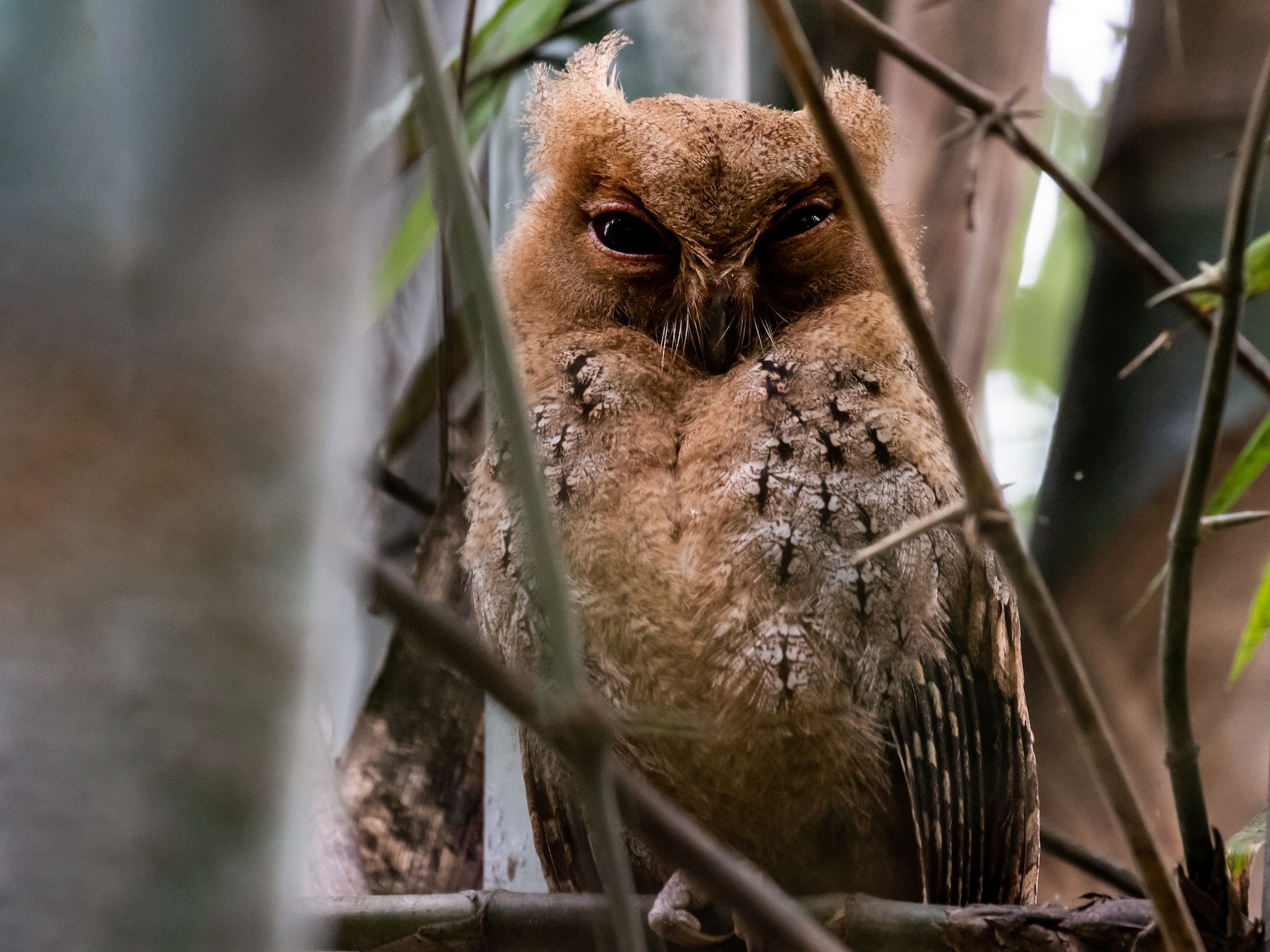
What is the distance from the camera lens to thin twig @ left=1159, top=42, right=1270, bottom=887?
1068 mm

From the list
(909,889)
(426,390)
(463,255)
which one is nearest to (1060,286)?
(426,390)

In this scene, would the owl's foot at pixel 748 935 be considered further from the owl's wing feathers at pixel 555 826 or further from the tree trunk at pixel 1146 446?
the tree trunk at pixel 1146 446

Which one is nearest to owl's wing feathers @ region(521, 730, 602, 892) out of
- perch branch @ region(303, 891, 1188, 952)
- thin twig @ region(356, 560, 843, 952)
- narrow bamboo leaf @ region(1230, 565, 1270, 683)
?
perch branch @ region(303, 891, 1188, 952)

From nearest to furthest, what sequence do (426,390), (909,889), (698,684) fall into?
(698,684), (909,889), (426,390)

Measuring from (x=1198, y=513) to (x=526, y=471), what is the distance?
787 mm

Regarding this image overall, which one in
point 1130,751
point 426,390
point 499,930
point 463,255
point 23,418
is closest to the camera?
point 23,418

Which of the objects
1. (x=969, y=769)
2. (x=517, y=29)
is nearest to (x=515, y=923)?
(x=969, y=769)

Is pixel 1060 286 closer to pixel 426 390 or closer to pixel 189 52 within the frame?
pixel 426 390

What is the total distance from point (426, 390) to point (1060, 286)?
80.8 inches

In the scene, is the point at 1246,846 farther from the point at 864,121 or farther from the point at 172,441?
the point at 172,441

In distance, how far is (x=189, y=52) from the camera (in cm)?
43

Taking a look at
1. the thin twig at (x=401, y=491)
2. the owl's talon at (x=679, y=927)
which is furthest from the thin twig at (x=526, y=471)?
the thin twig at (x=401, y=491)

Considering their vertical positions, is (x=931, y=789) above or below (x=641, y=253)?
below

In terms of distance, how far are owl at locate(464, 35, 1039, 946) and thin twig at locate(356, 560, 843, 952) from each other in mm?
889
